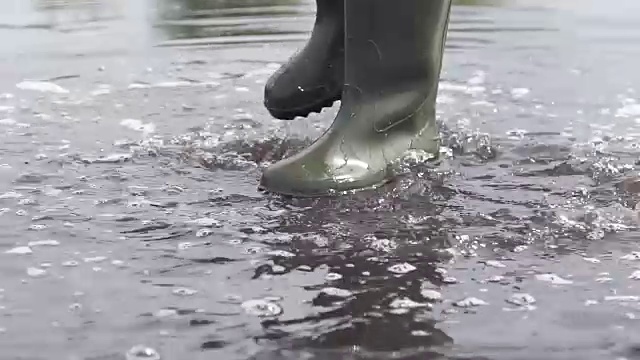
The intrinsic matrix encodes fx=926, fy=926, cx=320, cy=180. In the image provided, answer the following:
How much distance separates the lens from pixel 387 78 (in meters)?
1.74

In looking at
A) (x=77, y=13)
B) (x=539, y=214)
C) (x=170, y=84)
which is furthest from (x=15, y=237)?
(x=77, y=13)

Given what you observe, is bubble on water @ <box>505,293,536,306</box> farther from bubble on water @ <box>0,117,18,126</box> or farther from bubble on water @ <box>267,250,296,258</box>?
bubble on water @ <box>0,117,18,126</box>

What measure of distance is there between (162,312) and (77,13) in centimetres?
336

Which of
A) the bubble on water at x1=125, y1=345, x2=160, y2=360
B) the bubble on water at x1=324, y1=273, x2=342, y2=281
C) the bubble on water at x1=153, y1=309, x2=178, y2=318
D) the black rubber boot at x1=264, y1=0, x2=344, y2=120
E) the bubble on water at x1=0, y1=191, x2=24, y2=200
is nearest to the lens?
the bubble on water at x1=125, y1=345, x2=160, y2=360

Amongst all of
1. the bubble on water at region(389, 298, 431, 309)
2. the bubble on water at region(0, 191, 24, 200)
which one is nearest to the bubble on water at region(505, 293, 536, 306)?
the bubble on water at region(389, 298, 431, 309)

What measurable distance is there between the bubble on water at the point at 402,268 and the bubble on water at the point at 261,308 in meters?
0.19

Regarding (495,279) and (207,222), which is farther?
(207,222)

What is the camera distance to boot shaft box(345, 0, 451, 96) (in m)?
1.67

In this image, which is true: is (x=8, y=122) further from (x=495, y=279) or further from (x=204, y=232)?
(x=495, y=279)

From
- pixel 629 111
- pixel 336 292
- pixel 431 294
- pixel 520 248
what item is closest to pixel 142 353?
pixel 336 292

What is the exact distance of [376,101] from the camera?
174cm

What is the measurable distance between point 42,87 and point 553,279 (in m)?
1.73

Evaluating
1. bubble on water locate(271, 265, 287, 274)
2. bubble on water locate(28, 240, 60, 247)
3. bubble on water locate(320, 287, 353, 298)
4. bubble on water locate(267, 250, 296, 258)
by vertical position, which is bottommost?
bubble on water locate(320, 287, 353, 298)

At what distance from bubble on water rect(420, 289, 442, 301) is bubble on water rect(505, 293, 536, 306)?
87mm
